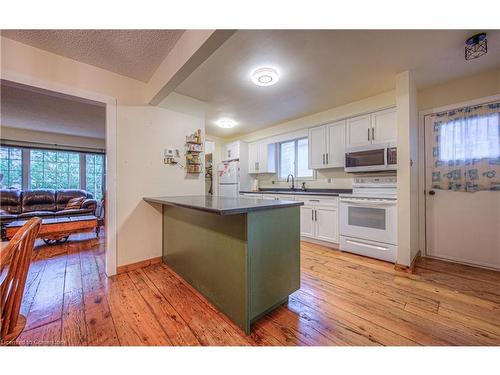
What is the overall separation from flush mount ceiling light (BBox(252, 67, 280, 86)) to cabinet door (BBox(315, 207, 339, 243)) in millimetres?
2016

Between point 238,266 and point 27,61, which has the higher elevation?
point 27,61

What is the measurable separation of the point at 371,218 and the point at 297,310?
5.71 feet

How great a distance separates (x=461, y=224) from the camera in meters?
2.56

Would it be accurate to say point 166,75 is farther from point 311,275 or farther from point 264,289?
point 311,275

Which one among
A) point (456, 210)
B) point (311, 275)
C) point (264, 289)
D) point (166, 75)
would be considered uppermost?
point (166, 75)

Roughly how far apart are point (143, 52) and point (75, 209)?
14.4 feet

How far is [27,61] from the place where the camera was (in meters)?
1.83

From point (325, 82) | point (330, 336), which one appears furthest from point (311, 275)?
point (325, 82)

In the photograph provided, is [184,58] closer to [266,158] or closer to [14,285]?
[14,285]

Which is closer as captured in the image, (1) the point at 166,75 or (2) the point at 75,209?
(1) the point at 166,75

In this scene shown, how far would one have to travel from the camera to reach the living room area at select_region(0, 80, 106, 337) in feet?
6.71

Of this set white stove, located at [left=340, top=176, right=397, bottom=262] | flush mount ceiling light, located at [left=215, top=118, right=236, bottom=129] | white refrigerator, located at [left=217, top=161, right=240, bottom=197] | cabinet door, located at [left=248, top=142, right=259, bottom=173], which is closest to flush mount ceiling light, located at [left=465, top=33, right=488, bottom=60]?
white stove, located at [left=340, top=176, right=397, bottom=262]

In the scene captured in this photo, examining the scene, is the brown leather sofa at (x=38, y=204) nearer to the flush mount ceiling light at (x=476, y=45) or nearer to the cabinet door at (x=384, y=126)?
the cabinet door at (x=384, y=126)

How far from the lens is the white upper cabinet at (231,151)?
16.4 feet
